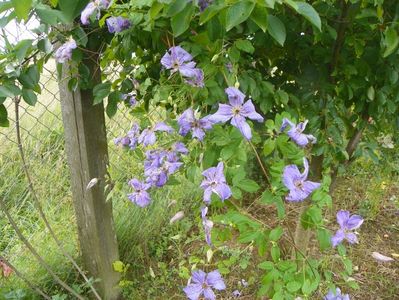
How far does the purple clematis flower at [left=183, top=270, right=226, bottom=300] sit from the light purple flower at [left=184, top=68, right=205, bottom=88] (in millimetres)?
452

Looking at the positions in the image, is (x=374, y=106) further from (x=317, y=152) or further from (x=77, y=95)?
(x=77, y=95)

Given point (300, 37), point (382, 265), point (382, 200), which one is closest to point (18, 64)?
point (300, 37)

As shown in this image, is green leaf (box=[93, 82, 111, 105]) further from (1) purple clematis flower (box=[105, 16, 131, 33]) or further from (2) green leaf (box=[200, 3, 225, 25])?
(2) green leaf (box=[200, 3, 225, 25])

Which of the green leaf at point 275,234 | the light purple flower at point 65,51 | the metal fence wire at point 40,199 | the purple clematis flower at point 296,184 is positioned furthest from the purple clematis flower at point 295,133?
the metal fence wire at point 40,199

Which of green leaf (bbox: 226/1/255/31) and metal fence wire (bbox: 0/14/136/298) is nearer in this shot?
green leaf (bbox: 226/1/255/31)

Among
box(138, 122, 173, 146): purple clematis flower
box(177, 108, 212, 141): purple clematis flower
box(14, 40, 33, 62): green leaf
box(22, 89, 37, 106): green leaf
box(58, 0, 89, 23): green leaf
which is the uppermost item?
box(58, 0, 89, 23): green leaf

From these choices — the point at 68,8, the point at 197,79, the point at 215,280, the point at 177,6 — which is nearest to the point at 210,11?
the point at 177,6

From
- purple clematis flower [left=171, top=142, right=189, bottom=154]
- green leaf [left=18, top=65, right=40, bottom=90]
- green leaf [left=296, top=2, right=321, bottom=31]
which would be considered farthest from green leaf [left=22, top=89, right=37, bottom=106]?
green leaf [left=296, top=2, right=321, bottom=31]

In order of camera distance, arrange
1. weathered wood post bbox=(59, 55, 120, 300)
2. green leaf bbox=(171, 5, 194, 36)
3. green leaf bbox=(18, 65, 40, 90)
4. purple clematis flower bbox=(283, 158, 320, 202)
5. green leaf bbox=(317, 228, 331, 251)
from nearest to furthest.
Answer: green leaf bbox=(171, 5, 194, 36), purple clematis flower bbox=(283, 158, 320, 202), green leaf bbox=(317, 228, 331, 251), green leaf bbox=(18, 65, 40, 90), weathered wood post bbox=(59, 55, 120, 300)

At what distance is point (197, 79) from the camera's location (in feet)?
3.16

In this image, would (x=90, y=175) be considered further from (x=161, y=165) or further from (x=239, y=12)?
(x=239, y=12)

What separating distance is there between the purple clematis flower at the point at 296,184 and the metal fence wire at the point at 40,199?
106cm

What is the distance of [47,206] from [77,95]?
40.6 inches

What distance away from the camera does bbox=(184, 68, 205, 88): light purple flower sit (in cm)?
95
